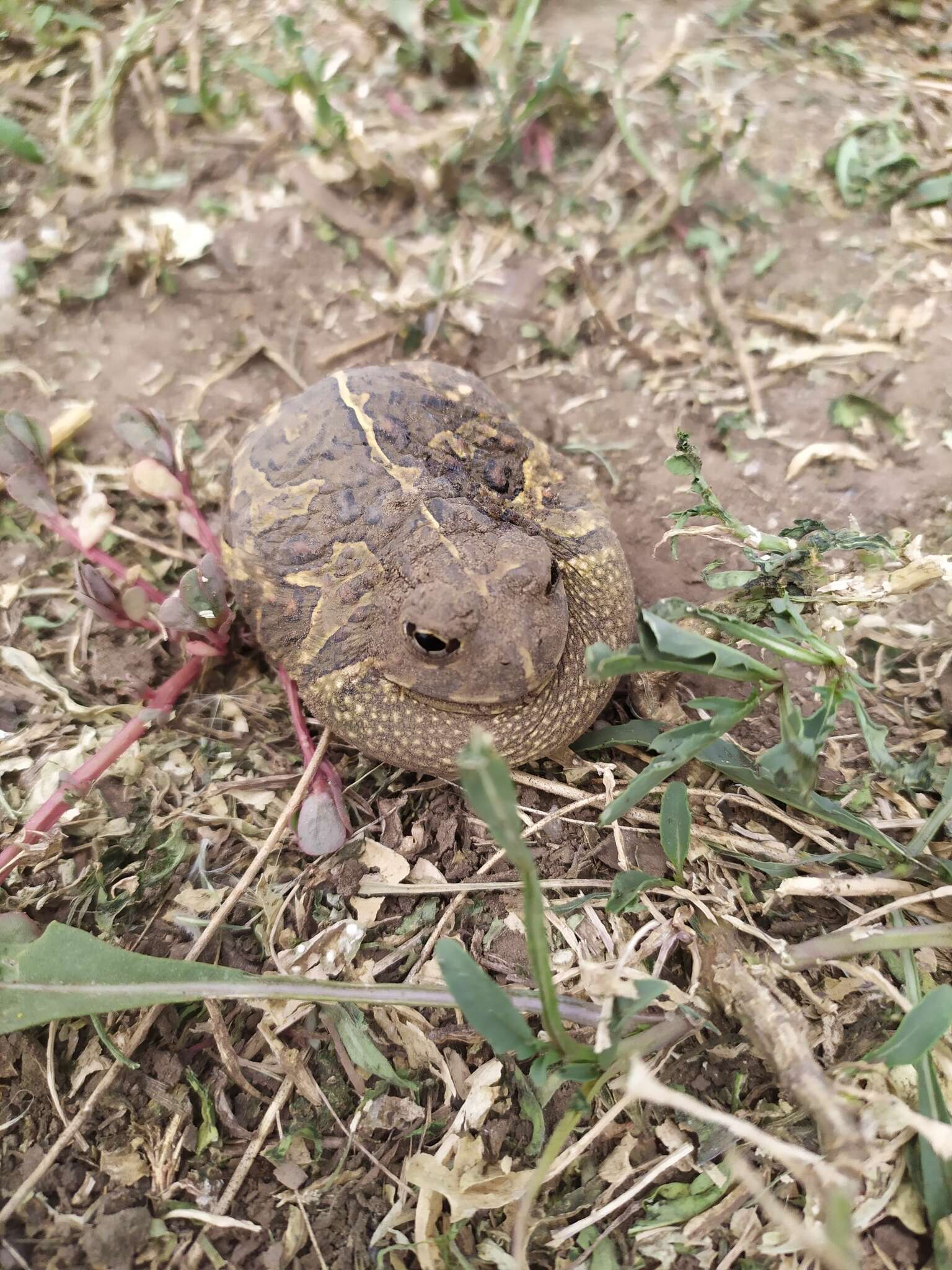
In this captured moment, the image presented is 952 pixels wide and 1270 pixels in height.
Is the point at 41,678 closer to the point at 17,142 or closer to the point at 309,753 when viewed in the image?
the point at 309,753

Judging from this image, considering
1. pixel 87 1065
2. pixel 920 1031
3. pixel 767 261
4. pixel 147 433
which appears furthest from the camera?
pixel 767 261

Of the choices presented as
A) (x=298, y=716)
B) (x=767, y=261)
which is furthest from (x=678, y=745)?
(x=767, y=261)

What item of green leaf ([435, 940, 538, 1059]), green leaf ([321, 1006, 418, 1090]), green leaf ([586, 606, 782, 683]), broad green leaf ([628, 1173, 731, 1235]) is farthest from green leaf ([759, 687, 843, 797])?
green leaf ([321, 1006, 418, 1090])

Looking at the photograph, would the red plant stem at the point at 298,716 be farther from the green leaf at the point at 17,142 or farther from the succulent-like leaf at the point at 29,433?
the green leaf at the point at 17,142

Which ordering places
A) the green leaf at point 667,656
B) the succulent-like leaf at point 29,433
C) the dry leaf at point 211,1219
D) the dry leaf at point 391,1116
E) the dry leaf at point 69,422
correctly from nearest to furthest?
the green leaf at point 667,656
the dry leaf at point 211,1219
the dry leaf at point 391,1116
the succulent-like leaf at point 29,433
the dry leaf at point 69,422

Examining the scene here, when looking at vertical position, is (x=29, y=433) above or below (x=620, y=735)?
above

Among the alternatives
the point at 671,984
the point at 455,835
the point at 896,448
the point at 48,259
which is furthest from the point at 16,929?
the point at 896,448

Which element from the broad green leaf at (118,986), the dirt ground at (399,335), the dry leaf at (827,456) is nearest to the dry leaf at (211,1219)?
the dirt ground at (399,335)

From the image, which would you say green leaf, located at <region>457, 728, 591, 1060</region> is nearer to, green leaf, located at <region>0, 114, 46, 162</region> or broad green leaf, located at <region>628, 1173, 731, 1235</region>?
broad green leaf, located at <region>628, 1173, 731, 1235</region>
